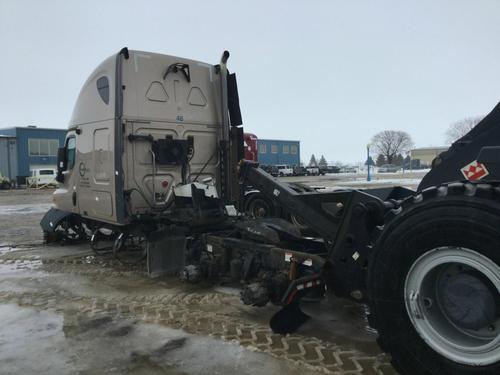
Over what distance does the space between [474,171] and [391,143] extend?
97.6 meters

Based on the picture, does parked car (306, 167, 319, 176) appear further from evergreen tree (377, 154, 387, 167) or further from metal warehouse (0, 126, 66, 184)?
evergreen tree (377, 154, 387, 167)

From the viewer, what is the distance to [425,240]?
2936 millimetres

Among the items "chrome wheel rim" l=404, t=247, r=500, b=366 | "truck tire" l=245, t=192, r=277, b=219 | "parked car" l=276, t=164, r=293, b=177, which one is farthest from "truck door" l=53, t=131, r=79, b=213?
"parked car" l=276, t=164, r=293, b=177

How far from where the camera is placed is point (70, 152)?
26.9 feet

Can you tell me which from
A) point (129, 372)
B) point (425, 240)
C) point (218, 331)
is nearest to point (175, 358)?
point (129, 372)

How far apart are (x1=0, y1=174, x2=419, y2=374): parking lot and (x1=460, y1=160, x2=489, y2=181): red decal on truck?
162 centimetres

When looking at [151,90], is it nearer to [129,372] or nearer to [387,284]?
[129,372]

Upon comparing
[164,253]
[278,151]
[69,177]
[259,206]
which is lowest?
[164,253]

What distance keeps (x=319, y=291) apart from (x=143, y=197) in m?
3.48

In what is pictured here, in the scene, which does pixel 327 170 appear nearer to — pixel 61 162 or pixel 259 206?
pixel 259 206

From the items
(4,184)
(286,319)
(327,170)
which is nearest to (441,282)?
(286,319)

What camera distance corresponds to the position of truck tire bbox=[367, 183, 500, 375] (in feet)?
9.00

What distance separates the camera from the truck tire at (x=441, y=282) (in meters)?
2.74

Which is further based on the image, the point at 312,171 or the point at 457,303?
the point at 312,171
